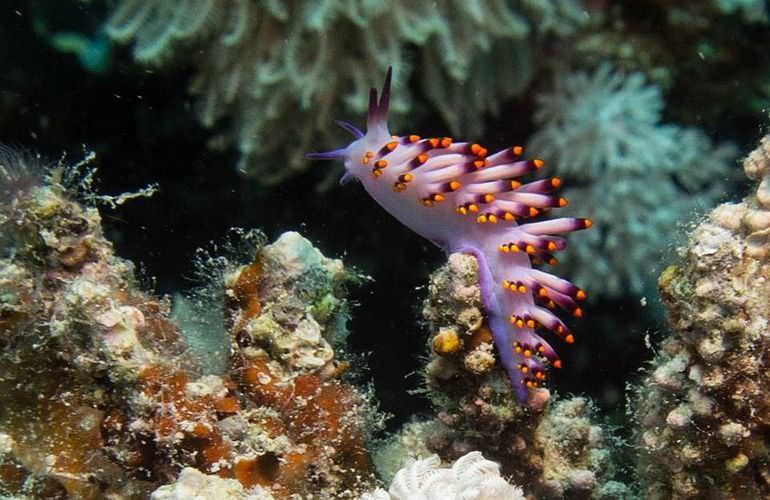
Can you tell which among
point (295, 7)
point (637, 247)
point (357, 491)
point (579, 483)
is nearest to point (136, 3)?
point (295, 7)

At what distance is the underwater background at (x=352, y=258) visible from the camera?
2.13 m

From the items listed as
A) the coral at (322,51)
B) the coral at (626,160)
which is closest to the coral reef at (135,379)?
the coral at (322,51)

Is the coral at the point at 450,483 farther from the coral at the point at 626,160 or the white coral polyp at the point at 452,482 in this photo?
the coral at the point at 626,160

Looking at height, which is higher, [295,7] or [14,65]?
[14,65]

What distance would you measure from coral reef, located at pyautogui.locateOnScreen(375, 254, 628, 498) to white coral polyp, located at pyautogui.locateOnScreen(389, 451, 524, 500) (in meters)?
0.36

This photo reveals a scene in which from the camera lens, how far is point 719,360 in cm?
207

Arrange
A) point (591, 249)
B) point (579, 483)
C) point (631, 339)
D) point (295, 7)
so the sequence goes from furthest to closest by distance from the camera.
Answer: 1. point (631, 339)
2. point (591, 249)
3. point (295, 7)
4. point (579, 483)

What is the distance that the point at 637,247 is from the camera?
3.22m

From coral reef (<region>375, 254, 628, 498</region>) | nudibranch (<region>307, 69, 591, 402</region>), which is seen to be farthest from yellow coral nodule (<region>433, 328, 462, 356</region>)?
nudibranch (<region>307, 69, 591, 402</region>)

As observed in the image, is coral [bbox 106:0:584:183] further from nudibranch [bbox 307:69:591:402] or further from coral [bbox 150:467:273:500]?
coral [bbox 150:467:273:500]

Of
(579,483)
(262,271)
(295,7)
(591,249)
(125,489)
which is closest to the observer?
(125,489)

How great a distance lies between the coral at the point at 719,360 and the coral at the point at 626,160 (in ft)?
2.68

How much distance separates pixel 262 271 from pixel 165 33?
4.63 ft

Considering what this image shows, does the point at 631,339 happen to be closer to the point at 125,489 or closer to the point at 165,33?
the point at 125,489
